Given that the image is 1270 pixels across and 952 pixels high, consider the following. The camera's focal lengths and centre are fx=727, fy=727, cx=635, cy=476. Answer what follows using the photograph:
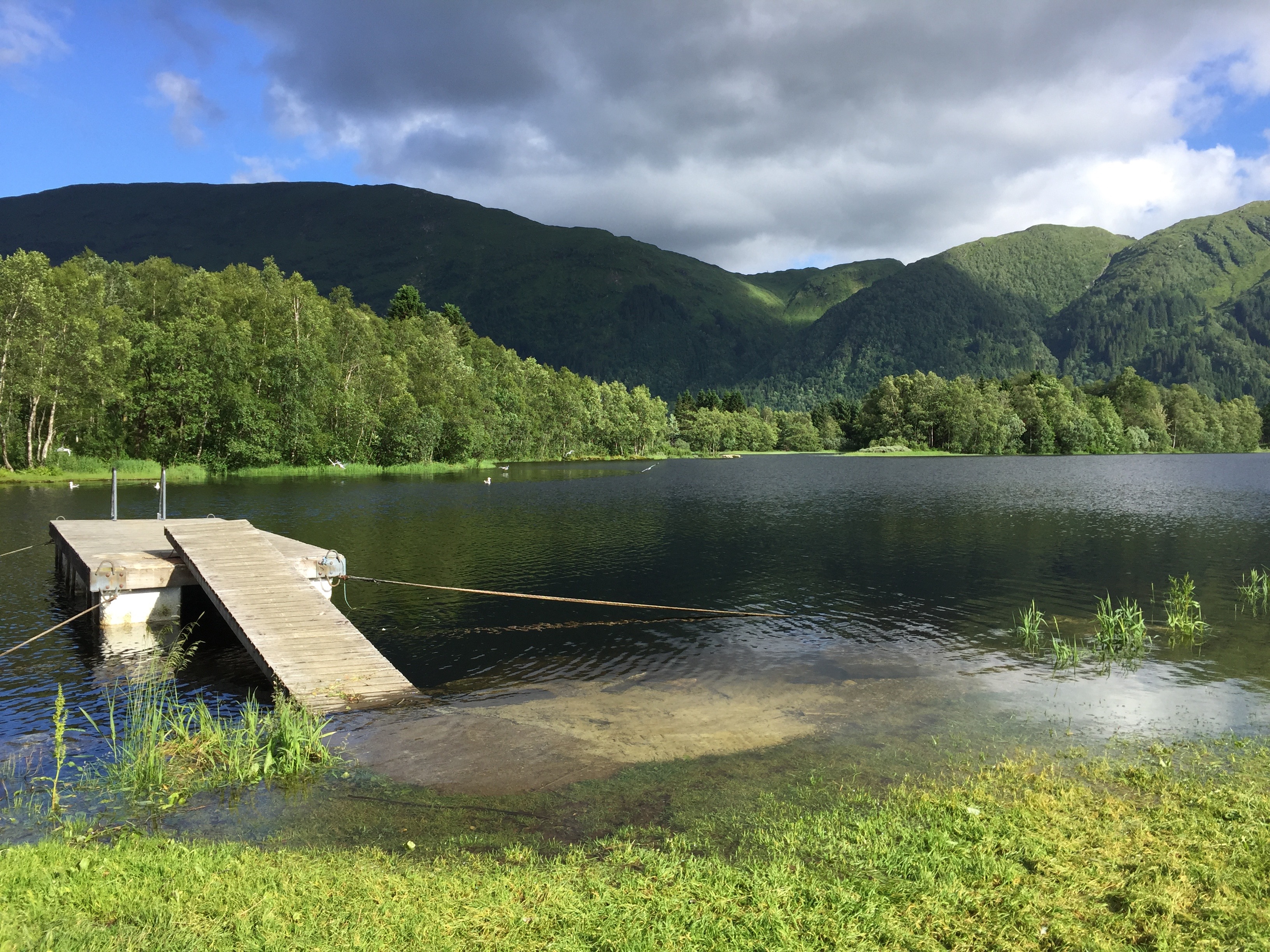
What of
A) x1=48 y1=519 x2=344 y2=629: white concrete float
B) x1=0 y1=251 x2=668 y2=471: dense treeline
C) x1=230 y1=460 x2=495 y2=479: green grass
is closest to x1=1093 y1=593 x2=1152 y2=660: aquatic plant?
x1=48 y1=519 x2=344 y2=629: white concrete float

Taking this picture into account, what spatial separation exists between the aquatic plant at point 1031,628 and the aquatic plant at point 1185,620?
3329 millimetres

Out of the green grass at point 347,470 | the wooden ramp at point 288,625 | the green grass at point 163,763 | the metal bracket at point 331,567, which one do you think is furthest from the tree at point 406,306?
the green grass at point 163,763

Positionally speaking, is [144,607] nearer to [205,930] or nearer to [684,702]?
[684,702]

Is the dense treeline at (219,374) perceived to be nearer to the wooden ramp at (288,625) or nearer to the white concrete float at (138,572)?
the white concrete float at (138,572)

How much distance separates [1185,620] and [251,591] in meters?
27.1

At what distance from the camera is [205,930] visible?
21.8 feet

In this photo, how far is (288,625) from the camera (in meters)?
17.7

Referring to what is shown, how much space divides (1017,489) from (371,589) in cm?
6856

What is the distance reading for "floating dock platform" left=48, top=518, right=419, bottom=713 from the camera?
15266 millimetres

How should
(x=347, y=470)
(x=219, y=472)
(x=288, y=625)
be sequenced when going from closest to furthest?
(x=288, y=625) < (x=219, y=472) < (x=347, y=470)

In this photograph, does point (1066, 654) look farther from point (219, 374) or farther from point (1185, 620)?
point (219, 374)

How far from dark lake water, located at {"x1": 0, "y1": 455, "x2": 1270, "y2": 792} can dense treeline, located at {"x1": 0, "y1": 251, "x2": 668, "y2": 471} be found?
16.9 metres

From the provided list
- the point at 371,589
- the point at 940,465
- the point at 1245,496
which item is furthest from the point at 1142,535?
the point at 940,465

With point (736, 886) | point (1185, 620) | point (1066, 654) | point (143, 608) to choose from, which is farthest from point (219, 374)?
point (736, 886)
